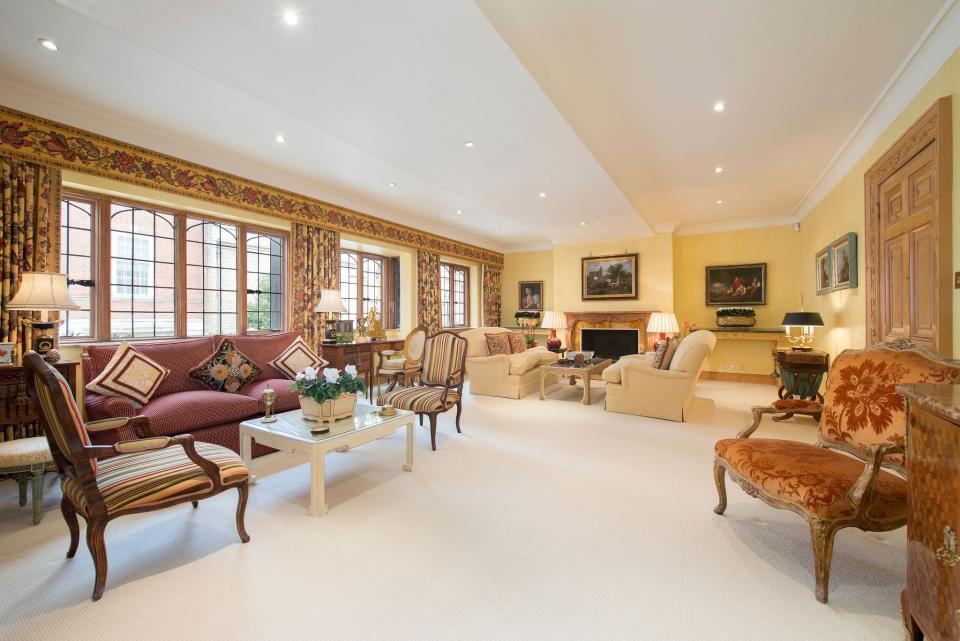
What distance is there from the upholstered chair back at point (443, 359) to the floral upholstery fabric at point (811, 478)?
275 centimetres

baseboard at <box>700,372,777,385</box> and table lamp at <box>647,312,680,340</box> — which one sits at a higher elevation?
table lamp at <box>647,312,680,340</box>

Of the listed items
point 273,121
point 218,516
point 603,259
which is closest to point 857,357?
point 218,516

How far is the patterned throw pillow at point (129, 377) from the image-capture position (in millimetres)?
3309

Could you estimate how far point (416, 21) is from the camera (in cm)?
243

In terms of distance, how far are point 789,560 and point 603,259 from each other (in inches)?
277

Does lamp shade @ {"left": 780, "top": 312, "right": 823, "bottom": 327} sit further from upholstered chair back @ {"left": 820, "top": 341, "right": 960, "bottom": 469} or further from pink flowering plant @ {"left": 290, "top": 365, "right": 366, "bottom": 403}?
pink flowering plant @ {"left": 290, "top": 365, "right": 366, "bottom": 403}

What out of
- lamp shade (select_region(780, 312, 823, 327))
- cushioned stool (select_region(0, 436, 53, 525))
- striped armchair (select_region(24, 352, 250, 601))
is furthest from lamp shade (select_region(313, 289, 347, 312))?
lamp shade (select_region(780, 312, 823, 327))

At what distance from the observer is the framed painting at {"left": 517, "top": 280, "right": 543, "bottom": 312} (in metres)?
10.5

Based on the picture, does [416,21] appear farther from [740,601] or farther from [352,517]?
[740,601]

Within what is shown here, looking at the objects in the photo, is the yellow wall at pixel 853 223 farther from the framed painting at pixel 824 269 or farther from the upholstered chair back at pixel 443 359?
the upholstered chair back at pixel 443 359

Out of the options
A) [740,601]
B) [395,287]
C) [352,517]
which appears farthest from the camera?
[395,287]

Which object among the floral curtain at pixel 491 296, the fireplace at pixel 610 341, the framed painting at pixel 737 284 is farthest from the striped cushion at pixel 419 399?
the framed painting at pixel 737 284

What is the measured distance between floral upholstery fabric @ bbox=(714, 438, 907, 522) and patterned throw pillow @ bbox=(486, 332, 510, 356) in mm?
4556

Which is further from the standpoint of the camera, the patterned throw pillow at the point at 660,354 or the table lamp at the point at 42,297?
the patterned throw pillow at the point at 660,354
